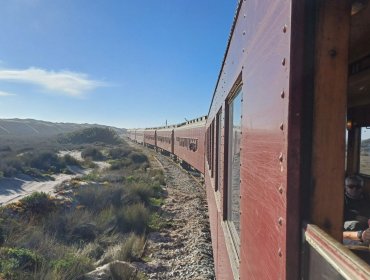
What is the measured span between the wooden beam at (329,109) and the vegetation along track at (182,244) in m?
5.82

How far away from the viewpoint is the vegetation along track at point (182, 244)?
23.4ft

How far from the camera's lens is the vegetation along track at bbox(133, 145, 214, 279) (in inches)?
280

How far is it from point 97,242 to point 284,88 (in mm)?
8561

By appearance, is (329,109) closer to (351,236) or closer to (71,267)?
(351,236)

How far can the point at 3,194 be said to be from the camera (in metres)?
18.6

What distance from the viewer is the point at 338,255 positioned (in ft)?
3.18

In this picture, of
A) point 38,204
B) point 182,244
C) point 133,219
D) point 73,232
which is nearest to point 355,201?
point 182,244

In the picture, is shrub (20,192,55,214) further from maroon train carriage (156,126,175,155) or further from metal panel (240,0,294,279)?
maroon train carriage (156,126,175,155)

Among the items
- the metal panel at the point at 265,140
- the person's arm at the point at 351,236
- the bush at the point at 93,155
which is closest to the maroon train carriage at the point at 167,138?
the bush at the point at 93,155

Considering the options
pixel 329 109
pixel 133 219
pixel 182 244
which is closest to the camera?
pixel 329 109

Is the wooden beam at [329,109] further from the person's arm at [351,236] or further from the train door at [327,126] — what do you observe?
the person's arm at [351,236]

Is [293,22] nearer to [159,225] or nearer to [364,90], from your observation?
[364,90]

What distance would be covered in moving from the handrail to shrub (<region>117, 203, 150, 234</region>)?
955 cm

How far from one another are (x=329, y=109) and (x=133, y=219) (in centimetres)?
1034
